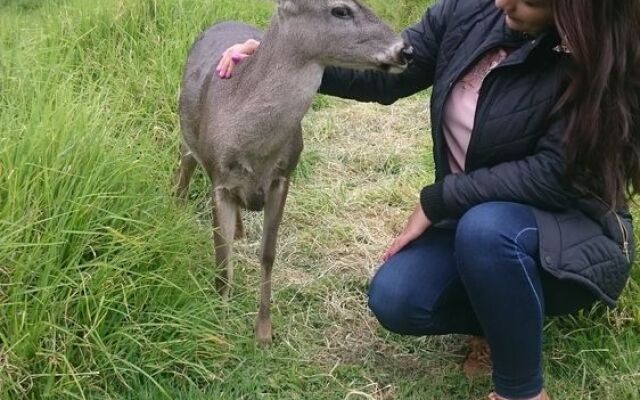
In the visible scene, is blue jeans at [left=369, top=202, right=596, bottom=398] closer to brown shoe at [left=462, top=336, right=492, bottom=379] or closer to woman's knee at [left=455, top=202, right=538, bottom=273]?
woman's knee at [left=455, top=202, right=538, bottom=273]

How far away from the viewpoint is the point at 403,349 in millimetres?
3168

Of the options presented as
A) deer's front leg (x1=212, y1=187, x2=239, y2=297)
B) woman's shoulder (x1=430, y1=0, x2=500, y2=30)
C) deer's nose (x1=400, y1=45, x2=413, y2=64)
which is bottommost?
deer's front leg (x1=212, y1=187, x2=239, y2=297)

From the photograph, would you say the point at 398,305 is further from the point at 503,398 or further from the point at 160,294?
the point at 160,294

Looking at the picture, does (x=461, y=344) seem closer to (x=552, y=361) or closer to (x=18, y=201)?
(x=552, y=361)

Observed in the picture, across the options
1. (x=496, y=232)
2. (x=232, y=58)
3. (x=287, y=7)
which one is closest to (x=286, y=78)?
(x=287, y=7)

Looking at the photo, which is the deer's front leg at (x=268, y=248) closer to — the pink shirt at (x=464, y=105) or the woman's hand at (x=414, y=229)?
the woman's hand at (x=414, y=229)

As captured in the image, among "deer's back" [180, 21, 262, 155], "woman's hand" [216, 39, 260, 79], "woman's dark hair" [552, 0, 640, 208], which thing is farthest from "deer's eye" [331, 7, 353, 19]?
"woman's dark hair" [552, 0, 640, 208]

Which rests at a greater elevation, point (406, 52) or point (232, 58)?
point (406, 52)

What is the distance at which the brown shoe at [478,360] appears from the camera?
2980 mm

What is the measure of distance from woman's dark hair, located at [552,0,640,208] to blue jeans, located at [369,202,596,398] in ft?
0.80

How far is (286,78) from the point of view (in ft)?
9.71

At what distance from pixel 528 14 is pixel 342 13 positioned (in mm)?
766

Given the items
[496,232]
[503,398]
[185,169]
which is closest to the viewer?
[496,232]

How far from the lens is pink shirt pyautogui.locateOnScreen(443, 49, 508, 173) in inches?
104
